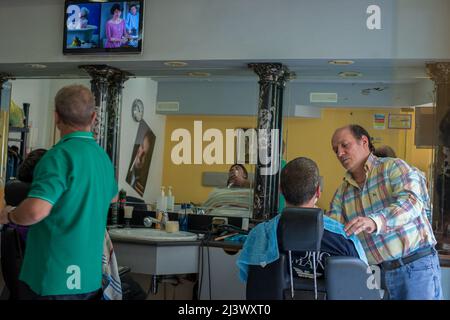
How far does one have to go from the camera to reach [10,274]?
2.45m

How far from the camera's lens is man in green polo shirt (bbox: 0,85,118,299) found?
1.74 metres

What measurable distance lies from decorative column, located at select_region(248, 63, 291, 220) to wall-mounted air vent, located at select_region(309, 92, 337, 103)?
0.26 m

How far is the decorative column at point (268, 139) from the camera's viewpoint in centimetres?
358

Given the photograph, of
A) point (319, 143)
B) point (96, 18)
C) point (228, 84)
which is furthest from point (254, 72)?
point (96, 18)

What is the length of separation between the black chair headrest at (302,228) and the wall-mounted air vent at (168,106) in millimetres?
2353

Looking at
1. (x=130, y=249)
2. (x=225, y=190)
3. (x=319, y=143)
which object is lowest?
(x=130, y=249)

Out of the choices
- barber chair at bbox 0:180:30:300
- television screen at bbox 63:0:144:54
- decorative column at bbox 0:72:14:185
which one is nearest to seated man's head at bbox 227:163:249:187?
television screen at bbox 63:0:144:54

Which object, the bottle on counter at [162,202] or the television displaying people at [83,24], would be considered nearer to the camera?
the television displaying people at [83,24]

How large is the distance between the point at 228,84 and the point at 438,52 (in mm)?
1452

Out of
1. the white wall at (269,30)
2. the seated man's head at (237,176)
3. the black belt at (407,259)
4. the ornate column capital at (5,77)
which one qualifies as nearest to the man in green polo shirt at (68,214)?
the black belt at (407,259)

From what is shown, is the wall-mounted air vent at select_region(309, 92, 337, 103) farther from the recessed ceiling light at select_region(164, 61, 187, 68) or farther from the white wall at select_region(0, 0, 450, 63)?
the recessed ceiling light at select_region(164, 61, 187, 68)

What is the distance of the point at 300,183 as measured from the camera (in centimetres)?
200

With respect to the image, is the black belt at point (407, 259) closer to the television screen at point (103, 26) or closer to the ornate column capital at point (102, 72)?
the television screen at point (103, 26)

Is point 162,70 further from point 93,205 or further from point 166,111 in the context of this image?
point 93,205
